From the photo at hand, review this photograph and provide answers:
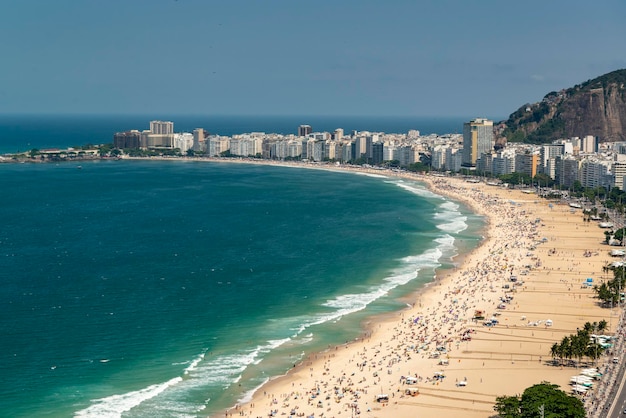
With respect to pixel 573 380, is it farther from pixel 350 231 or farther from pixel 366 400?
pixel 350 231

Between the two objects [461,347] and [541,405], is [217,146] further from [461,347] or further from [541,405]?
[541,405]

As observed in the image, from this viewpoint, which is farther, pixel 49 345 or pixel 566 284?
pixel 566 284

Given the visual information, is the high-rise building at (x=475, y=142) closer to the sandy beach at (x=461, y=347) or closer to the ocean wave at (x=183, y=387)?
the sandy beach at (x=461, y=347)

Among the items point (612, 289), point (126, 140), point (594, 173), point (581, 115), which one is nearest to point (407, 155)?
point (581, 115)

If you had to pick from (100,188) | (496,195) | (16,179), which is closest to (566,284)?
(496,195)

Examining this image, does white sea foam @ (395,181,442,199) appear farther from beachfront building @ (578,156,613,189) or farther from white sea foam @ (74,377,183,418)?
white sea foam @ (74,377,183,418)

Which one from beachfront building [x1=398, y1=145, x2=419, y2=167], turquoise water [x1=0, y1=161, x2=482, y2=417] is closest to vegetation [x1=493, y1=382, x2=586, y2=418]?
turquoise water [x1=0, y1=161, x2=482, y2=417]
